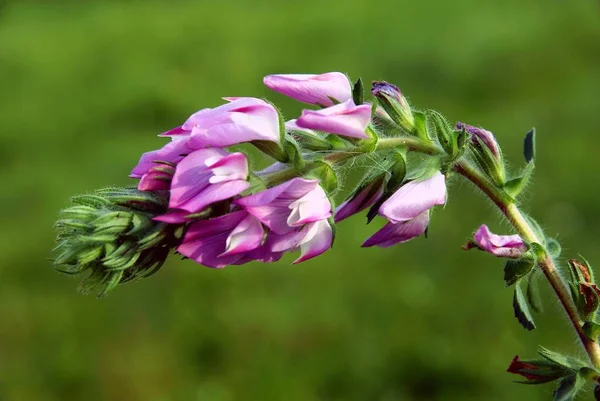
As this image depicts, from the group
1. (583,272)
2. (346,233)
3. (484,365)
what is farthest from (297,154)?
(346,233)

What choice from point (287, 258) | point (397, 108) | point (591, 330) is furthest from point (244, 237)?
point (287, 258)

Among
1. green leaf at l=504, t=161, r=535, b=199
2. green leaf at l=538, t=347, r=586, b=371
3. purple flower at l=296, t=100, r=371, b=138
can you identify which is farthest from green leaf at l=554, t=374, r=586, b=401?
purple flower at l=296, t=100, r=371, b=138

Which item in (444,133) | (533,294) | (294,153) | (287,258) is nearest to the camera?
(294,153)

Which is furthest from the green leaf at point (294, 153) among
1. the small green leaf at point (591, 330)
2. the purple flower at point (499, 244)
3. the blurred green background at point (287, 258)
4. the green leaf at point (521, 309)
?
the blurred green background at point (287, 258)

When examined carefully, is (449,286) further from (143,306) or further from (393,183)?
(393,183)

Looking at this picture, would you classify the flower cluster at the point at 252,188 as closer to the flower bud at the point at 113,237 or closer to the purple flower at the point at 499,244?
the flower bud at the point at 113,237

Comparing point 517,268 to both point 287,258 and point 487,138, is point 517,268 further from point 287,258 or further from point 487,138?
point 287,258
